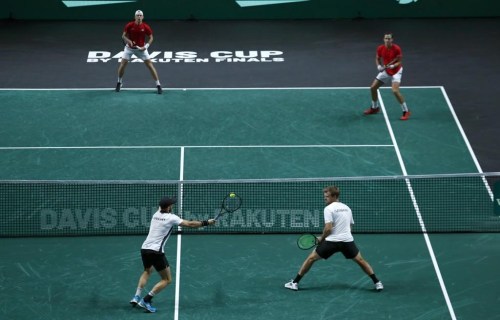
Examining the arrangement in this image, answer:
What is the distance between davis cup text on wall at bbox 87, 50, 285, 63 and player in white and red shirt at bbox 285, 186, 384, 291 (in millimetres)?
11772

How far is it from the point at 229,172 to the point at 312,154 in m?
1.88

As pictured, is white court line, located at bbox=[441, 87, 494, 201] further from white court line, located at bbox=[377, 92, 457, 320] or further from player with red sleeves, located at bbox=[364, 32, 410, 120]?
white court line, located at bbox=[377, 92, 457, 320]

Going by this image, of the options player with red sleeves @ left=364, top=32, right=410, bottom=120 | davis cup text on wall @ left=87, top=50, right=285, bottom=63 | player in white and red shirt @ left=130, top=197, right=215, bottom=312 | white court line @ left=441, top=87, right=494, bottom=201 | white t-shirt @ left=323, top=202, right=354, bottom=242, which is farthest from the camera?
davis cup text on wall @ left=87, top=50, right=285, bottom=63

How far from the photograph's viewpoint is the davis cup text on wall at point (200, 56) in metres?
26.4

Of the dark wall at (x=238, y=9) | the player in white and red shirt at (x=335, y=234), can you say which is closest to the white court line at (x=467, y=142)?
the player in white and red shirt at (x=335, y=234)

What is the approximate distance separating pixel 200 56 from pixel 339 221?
12.5 m

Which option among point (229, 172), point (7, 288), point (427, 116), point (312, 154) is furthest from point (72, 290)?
point (427, 116)

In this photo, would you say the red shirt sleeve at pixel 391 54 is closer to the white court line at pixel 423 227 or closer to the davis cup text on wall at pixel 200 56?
the white court line at pixel 423 227

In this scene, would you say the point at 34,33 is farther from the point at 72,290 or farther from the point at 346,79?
the point at 72,290

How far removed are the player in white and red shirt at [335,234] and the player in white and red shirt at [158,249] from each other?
1787 mm

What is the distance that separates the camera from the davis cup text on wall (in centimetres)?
2644

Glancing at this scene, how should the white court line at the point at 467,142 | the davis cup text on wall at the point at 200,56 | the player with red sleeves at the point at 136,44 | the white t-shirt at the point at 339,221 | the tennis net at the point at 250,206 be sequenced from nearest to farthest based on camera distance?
1. the white t-shirt at the point at 339,221
2. the tennis net at the point at 250,206
3. the white court line at the point at 467,142
4. the player with red sleeves at the point at 136,44
5. the davis cup text on wall at the point at 200,56

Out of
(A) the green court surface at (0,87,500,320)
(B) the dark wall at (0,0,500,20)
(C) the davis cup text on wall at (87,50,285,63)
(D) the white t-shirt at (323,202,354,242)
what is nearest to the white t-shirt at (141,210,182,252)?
(A) the green court surface at (0,87,500,320)

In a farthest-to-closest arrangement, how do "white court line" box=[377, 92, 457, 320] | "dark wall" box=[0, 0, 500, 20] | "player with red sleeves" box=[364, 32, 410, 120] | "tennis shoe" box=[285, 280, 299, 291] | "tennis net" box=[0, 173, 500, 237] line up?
"dark wall" box=[0, 0, 500, 20], "player with red sleeves" box=[364, 32, 410, 120], "tennis net" box=[0, 173, 500, 237], "tennis shoe" box=[285, 280, 299, 291], "white court line" box=[377, 92, 457, 320]
